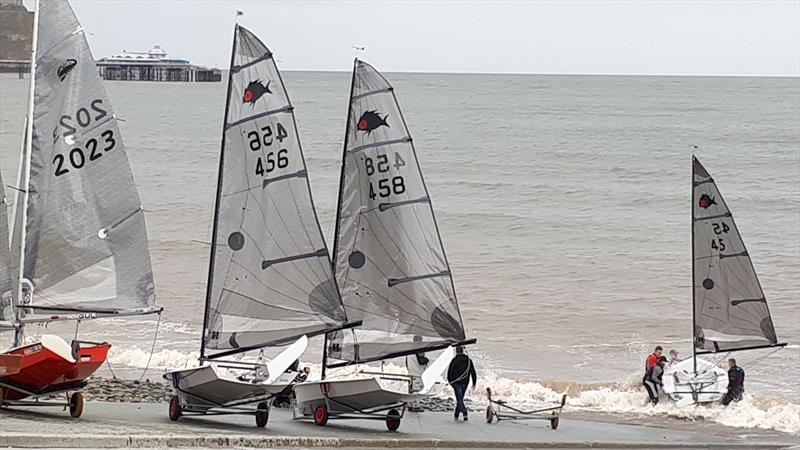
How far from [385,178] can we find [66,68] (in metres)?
5.16

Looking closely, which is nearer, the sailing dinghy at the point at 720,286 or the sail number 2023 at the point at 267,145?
the sail number 2023 at the point at 267,145

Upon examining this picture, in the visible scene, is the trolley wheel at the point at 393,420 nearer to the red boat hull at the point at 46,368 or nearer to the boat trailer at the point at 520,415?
the boat trailer at the point at 520,415

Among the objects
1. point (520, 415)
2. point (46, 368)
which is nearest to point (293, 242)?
point (46, 368)

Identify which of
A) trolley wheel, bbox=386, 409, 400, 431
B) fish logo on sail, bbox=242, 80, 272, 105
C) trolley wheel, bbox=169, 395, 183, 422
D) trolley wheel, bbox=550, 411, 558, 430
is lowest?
trolley wheel, bbox=550, 411, 558, 430

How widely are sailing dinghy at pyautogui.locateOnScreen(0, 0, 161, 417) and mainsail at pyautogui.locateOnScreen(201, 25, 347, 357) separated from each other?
118 centimetres

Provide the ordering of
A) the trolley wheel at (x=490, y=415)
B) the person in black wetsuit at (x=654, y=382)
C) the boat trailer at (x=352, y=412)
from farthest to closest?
the person in black wetsuit at (x=654, y=382)
the trolley wheel at (x=490, y=415)
the boat trailer at (x=352, y=412)

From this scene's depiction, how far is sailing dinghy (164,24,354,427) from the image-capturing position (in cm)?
1989

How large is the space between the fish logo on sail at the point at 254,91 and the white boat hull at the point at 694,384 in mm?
11045

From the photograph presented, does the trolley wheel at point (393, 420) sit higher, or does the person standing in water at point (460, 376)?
the person standing in water at point (460, 376)

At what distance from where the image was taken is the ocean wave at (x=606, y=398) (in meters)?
25.2

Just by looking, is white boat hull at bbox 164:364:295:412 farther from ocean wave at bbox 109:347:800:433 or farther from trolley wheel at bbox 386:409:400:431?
ocean wave at bbox 109:347:800:433

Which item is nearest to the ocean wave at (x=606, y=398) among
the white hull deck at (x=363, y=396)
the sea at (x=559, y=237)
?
the sea at (x=559, y=237)

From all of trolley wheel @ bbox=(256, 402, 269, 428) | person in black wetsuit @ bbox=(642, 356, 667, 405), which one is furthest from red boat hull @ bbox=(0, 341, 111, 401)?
person in black wetsuit @ bbox=(642, 356, 667, 405)

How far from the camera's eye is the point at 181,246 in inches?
2036
